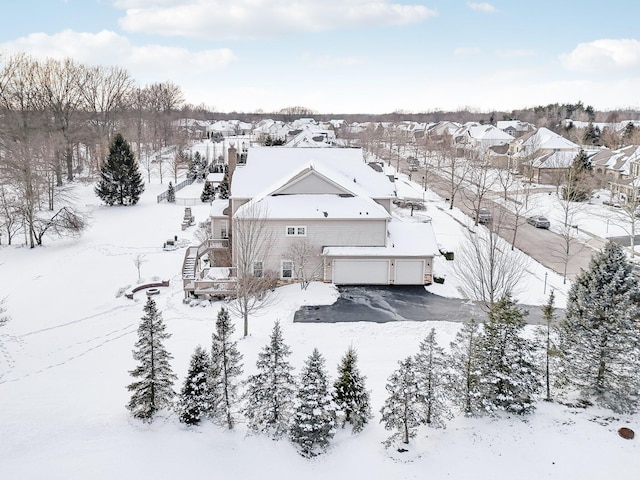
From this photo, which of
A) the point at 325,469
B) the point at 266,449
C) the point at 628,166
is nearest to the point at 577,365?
the point at 325,469

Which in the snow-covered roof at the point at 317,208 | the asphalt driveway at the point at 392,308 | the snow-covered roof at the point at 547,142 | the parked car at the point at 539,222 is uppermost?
the snow-covered roof at the point at 547,142

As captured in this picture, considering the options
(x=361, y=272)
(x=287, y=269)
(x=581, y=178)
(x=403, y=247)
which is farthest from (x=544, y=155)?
(x=287, y=269)

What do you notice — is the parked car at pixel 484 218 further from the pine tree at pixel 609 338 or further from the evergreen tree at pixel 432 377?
the evergreen tree at pixel 432 377

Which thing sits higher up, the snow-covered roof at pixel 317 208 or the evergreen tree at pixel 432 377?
the snow-covered roof at pixel 317 208

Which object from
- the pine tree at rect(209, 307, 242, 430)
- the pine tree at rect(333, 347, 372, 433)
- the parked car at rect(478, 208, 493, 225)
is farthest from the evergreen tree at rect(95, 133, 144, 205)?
the pine tree at rect(333, 347, 372, 433)

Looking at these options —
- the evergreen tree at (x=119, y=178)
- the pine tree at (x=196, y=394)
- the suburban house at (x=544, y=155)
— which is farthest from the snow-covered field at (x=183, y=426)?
the suburban house at (x=544, y=155)

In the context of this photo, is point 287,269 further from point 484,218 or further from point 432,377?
point 484,218
